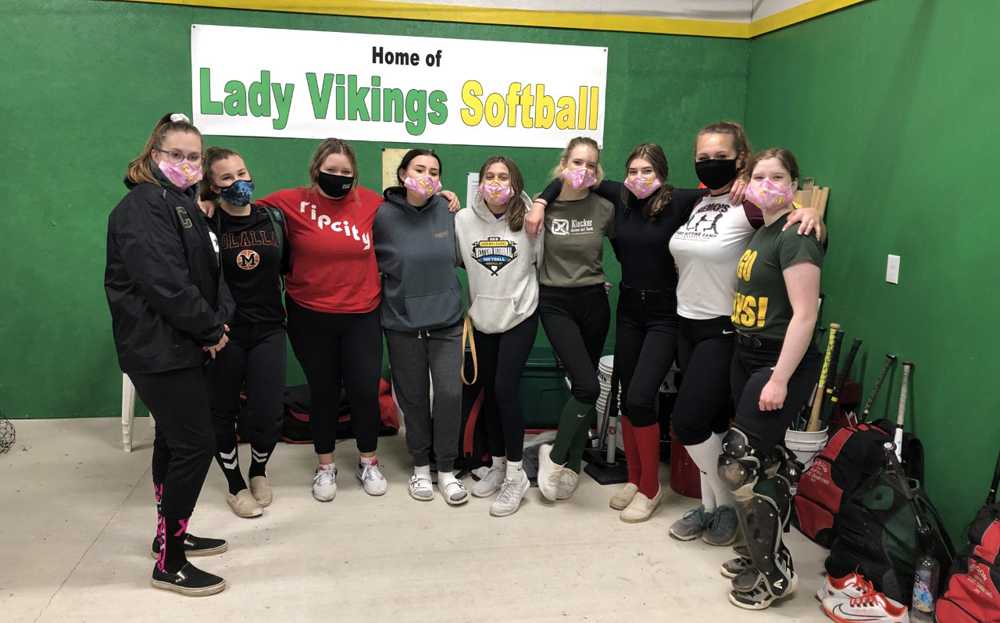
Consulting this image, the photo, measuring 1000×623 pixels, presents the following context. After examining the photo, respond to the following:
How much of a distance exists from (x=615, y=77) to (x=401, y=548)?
2.89 metres

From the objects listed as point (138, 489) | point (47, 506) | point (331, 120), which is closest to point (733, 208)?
point (331, 120)

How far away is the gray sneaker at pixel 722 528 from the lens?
9.34 feet

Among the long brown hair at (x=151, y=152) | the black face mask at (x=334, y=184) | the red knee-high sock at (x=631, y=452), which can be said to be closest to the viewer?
the long brown hair at (x=151, y=152)

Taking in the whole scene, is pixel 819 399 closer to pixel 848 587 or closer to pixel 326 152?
pixel 848 587

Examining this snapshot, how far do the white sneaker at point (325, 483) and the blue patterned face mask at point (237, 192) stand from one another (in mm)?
1234

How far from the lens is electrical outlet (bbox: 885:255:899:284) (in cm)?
296

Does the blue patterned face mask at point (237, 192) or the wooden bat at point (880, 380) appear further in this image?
the wooden bat at point (880, 380)

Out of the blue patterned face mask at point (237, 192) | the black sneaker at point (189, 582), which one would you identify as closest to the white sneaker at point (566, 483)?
the black sneaker at point (189, 582)

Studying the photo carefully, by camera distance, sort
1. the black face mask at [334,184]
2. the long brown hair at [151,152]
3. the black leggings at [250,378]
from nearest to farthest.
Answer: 1. the long brown hair at [151,152]
2. the black leggings at [250,378]
3. the black face mask at [334,184]

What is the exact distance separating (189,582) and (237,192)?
1372 millimetres

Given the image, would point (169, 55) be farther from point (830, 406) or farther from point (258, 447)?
point (830, 406)

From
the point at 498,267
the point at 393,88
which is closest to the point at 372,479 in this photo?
the point at 498,267

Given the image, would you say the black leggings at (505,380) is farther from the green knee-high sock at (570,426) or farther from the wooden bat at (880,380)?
the wooden bat at (880,380)

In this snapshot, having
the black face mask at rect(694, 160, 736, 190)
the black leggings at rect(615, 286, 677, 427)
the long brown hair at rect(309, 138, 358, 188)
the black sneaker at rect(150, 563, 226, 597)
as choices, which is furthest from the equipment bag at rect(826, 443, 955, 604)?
the long brown hair at rect(309, 138, 358, 188)
